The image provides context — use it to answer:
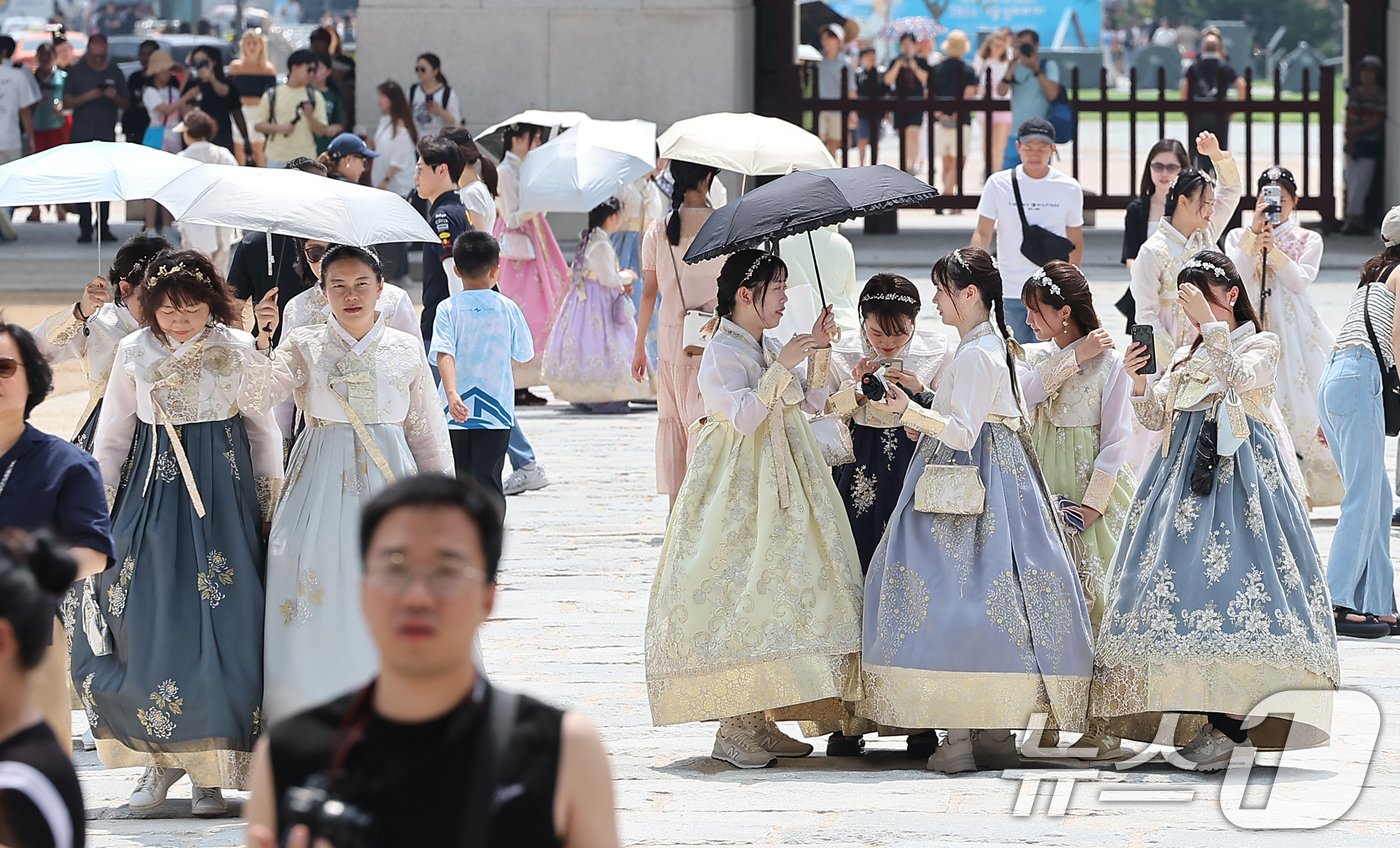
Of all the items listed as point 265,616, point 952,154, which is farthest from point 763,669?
point 952,154

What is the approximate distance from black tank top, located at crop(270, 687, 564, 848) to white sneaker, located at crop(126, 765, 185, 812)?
3.48 m

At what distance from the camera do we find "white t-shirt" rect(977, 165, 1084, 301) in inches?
424

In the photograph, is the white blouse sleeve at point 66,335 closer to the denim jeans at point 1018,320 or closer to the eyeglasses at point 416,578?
the eyeglasses at point 416,578

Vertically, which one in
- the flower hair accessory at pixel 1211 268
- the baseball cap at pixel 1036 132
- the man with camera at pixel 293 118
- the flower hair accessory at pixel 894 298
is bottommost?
the flower hair accessory at pixel 894 298

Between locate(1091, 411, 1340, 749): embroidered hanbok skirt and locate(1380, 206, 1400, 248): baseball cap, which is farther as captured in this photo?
locate(1380, 206, 1400, 248): baseball cap

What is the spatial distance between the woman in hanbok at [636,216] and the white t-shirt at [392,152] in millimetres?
4704

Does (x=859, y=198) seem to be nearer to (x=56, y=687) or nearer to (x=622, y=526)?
(x=56, y=687)

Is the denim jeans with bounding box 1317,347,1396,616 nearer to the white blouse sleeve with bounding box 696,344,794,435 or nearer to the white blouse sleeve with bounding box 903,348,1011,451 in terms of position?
the white blouse sleeve with bounding box 903,348,1011,451

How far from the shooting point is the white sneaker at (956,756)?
251 inches

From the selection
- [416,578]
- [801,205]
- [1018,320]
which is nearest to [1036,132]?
[1018,320]

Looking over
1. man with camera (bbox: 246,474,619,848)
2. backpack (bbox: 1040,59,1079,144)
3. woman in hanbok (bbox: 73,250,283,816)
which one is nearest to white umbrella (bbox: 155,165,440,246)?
woman in hanbok (bbox: 73,250,283,816)

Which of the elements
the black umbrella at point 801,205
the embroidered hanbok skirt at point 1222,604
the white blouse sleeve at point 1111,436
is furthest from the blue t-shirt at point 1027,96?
the embroidered hanbok skirt at point 1222,604

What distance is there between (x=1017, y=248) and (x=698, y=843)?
5673mm

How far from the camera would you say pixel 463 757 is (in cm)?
285
